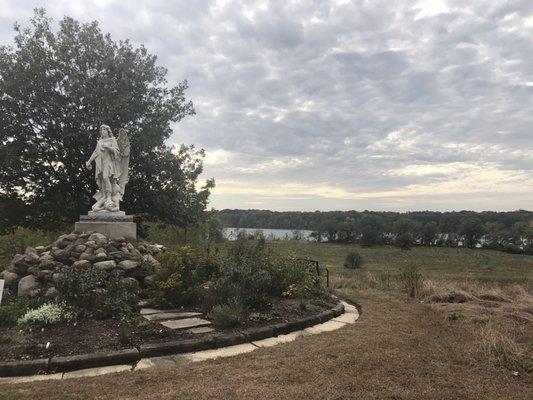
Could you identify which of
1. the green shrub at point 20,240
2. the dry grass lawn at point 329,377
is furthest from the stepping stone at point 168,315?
the green shrub at point 20,240

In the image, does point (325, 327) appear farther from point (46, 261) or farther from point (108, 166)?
point (108, 166)

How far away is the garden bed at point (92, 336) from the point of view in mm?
4777

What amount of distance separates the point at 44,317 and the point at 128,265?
2365 millimetres

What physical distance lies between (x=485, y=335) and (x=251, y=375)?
3.49 meters

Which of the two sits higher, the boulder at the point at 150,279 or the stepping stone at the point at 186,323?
the boulder at the point at 150,279

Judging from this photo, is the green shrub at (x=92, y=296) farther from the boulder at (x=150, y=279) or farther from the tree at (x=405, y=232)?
the tree at (x=405, y=232)

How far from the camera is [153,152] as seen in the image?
51.0ft

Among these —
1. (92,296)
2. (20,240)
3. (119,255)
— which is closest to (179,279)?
(119,255)

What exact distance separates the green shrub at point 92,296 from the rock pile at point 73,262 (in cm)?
91

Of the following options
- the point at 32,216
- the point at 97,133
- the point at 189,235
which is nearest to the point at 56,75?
the point at 97,133

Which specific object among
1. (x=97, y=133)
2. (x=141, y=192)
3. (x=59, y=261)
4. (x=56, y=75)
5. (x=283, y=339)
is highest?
(x=56, y=75)

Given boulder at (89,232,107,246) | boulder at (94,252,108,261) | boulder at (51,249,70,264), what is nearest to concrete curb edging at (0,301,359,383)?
boulder at (94,252,108,261)

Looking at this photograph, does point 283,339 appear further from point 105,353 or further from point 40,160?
point 40,160

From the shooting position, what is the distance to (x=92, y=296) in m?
6.32
